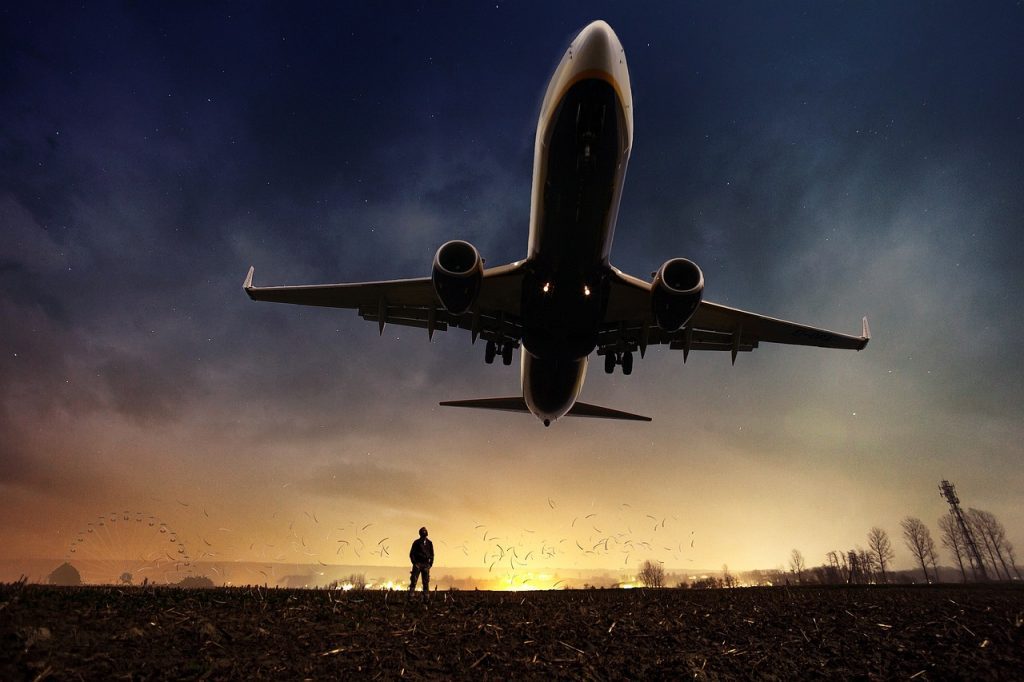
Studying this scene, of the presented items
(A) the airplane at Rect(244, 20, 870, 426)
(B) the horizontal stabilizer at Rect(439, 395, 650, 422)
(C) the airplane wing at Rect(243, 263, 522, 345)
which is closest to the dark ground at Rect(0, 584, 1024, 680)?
(A) the airplane at Rect(244, 20, 870, 426)

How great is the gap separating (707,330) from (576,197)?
414 inches

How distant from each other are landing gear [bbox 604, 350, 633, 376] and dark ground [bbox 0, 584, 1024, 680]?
1275cm

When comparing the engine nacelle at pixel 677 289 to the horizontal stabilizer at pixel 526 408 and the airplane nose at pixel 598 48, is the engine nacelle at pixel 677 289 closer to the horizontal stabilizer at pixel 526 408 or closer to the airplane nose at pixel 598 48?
the airplane nose at pixel 598 48

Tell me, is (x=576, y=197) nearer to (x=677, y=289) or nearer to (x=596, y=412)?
(x=677, y=289)

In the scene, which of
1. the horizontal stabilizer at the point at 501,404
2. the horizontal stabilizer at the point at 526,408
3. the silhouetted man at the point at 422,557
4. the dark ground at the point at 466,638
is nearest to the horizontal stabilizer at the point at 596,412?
the horizontal stabilizer at the point at 526,408

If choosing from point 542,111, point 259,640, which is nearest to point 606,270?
point 542,111

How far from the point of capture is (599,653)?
5.12m

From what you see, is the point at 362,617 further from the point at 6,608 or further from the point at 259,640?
the point at 6,608

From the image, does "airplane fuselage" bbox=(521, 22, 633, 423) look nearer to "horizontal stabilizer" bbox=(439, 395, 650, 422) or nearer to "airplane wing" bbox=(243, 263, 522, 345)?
"airplane wing" bbox=(243, 263, 522, 345)

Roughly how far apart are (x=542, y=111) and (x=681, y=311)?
6.40 meters

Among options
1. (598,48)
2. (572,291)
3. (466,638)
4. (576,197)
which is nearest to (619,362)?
(572,291)

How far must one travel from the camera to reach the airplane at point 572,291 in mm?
10883

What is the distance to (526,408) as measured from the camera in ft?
69.8

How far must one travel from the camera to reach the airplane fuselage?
1051 centimetres
